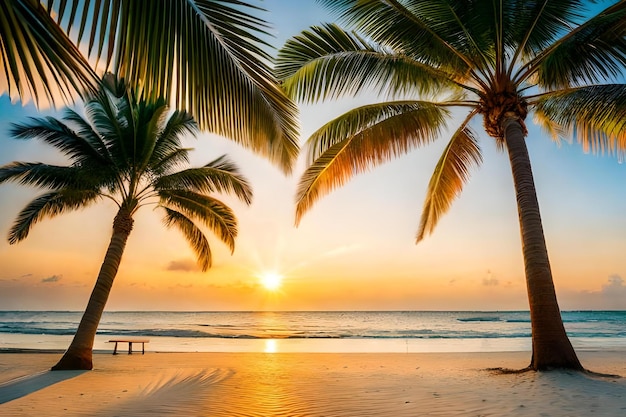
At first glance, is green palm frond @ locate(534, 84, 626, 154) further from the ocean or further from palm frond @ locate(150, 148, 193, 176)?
the ocean

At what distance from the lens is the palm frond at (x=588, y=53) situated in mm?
6957

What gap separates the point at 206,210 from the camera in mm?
11836

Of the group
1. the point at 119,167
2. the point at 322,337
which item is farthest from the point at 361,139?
the point at 322,337

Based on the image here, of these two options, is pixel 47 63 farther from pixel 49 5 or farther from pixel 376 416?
pixel 376 416

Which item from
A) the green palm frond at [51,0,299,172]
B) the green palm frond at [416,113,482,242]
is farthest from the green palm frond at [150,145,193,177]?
the green palm frond at [51,0,299,172]

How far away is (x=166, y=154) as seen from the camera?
36.6ft

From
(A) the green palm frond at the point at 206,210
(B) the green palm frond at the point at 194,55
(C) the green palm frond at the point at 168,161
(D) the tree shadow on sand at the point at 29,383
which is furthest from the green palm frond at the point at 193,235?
(B) the green palm frond at the point at 194,55

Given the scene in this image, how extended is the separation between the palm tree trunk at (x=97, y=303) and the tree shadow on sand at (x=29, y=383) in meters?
0.40

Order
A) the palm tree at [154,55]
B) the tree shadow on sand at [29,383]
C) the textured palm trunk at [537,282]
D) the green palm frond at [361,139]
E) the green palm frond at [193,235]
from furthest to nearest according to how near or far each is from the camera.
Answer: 1. the green palm frond at [193,235]
2. the green palm frond at [361,139]
3. the textured palm trunk at [537,282]
4. the tree shadow on sand at [29,383]
5. the palm tree at [154,55]

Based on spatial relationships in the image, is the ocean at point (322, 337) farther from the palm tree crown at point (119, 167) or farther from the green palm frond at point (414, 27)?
the green palm frond at point (414, 27)

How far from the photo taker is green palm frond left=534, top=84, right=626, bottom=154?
7551mm

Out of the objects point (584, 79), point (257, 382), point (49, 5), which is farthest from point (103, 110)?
point (584, 79)

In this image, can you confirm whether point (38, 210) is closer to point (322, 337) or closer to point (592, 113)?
point (592, 113)

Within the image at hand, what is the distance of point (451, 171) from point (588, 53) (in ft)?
12.1
